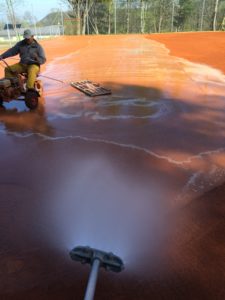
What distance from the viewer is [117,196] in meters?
3.47

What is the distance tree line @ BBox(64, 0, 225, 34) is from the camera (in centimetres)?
3522

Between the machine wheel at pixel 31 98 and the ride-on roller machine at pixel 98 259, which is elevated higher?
the machine wheel at pixel 31 98

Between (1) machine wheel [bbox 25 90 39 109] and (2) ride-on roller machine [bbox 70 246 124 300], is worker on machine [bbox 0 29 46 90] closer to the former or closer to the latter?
(1) machine wheel [bbox 25 90 39 109]

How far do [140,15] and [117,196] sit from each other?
38709 millimetres

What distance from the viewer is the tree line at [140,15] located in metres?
35.2

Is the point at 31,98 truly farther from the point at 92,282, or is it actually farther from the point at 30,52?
the point at 92,282

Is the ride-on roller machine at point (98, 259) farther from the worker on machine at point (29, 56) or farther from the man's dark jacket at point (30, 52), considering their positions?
the man's dark jacket at point (30, 52)

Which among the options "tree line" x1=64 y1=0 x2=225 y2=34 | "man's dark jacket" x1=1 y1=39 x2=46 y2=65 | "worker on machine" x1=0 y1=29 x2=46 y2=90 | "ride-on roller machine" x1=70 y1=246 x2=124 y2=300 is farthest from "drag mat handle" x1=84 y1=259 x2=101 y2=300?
"tree line" x1=64 y1=0 x2=225 y2=34

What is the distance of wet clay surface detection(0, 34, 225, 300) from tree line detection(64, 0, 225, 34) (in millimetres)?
30700

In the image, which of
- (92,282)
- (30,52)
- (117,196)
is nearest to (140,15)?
(30,52)

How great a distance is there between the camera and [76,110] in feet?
21.5

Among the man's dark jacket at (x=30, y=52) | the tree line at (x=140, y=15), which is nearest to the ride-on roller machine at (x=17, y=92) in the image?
the man's dark jacket at (x=30, y=52)

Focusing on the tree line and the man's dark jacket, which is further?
the tree line

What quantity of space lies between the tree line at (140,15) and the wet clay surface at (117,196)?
30700 mm
